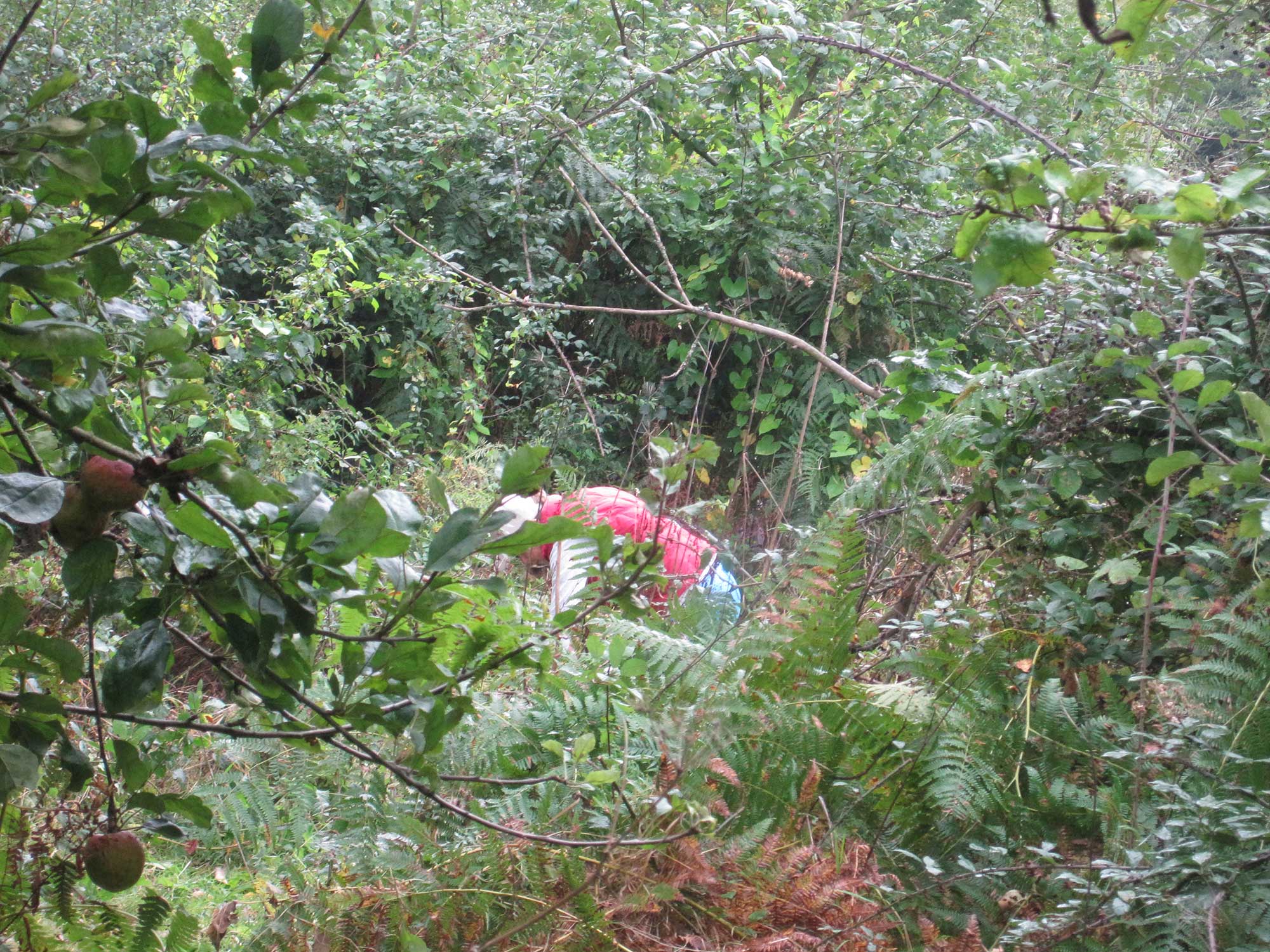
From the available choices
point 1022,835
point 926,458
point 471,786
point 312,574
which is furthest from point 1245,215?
point 312,574

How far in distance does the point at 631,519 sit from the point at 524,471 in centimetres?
298

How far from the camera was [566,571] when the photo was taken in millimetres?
2871

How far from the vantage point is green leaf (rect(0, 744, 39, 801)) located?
3.04 feet

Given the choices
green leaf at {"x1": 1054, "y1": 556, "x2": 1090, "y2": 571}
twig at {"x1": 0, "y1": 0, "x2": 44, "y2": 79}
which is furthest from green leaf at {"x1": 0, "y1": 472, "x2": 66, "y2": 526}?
green leaf at {"x1": 1054, "y1": 556, "x2": 1090, "y2": 571}

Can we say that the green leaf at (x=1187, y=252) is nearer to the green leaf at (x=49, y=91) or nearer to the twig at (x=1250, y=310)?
the green leaf at (x=49, y=91)

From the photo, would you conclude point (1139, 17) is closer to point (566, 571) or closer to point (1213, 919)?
point (1213, 919)

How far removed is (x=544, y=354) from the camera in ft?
23.8

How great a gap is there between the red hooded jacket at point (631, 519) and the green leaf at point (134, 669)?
5.03 feet

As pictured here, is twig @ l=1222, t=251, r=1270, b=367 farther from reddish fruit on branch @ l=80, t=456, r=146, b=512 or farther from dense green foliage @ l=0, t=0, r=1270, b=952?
reddish fruit on branch @ l=80, t=456, r=146, b=512

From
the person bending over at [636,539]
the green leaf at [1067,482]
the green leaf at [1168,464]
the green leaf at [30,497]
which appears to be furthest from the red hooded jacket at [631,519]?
the green leaf at [30,497]

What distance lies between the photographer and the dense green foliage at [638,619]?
3.02 feet

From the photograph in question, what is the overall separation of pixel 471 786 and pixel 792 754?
64cm

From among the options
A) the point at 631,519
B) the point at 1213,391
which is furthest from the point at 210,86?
Result: the point at 631,519

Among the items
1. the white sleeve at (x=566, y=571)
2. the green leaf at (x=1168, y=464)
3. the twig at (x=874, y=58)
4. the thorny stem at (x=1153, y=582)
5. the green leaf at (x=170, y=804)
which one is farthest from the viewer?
the twig at (x=874, y=58)
